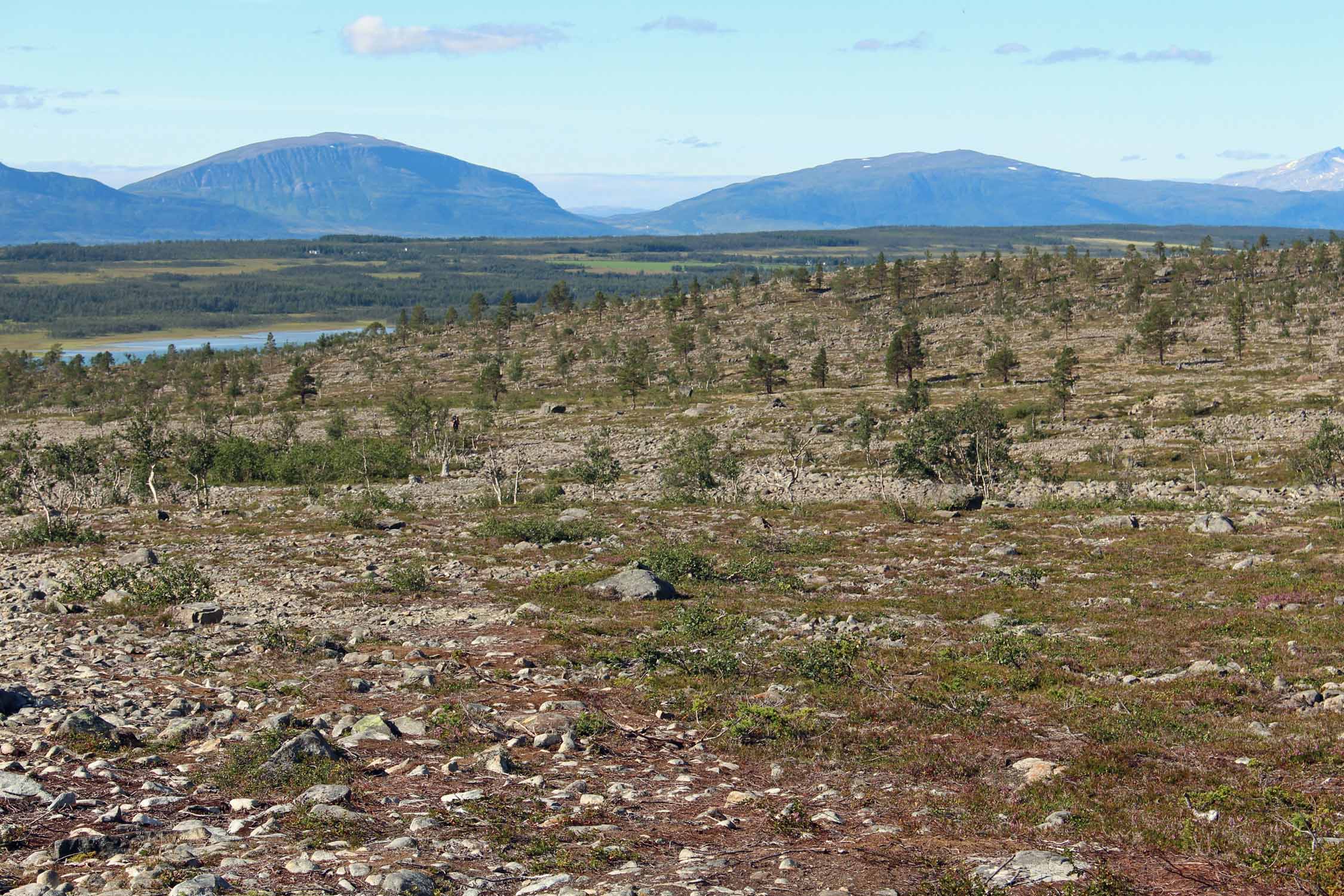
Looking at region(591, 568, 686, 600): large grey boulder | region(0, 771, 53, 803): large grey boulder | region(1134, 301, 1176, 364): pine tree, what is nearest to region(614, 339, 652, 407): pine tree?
region(1134, 301, 1176, 364): pine tree

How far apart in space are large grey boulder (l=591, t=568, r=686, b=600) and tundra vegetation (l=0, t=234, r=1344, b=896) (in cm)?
11

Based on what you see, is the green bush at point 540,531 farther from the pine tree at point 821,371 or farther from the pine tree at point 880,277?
the pine tree at point 880,277

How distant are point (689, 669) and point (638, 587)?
21.5 feet

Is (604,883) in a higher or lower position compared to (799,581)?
higher

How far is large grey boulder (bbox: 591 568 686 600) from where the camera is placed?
2283 centimetres

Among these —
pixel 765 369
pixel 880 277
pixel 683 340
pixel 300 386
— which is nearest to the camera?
pixel 765 369

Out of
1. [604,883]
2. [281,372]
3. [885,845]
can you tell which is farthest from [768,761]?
[281,372]

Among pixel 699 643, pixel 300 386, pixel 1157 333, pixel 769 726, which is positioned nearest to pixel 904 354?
pixel 1157 333

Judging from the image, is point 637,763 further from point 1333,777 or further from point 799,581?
point 799,581

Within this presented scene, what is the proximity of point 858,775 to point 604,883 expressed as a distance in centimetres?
402

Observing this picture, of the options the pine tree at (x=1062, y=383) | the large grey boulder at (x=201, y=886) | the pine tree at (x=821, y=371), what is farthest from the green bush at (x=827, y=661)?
the pine tree at (x=821, y=371)

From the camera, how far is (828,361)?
102062 millimetres

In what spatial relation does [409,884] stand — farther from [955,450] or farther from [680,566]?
[955,450]

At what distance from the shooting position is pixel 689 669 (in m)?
16.5
